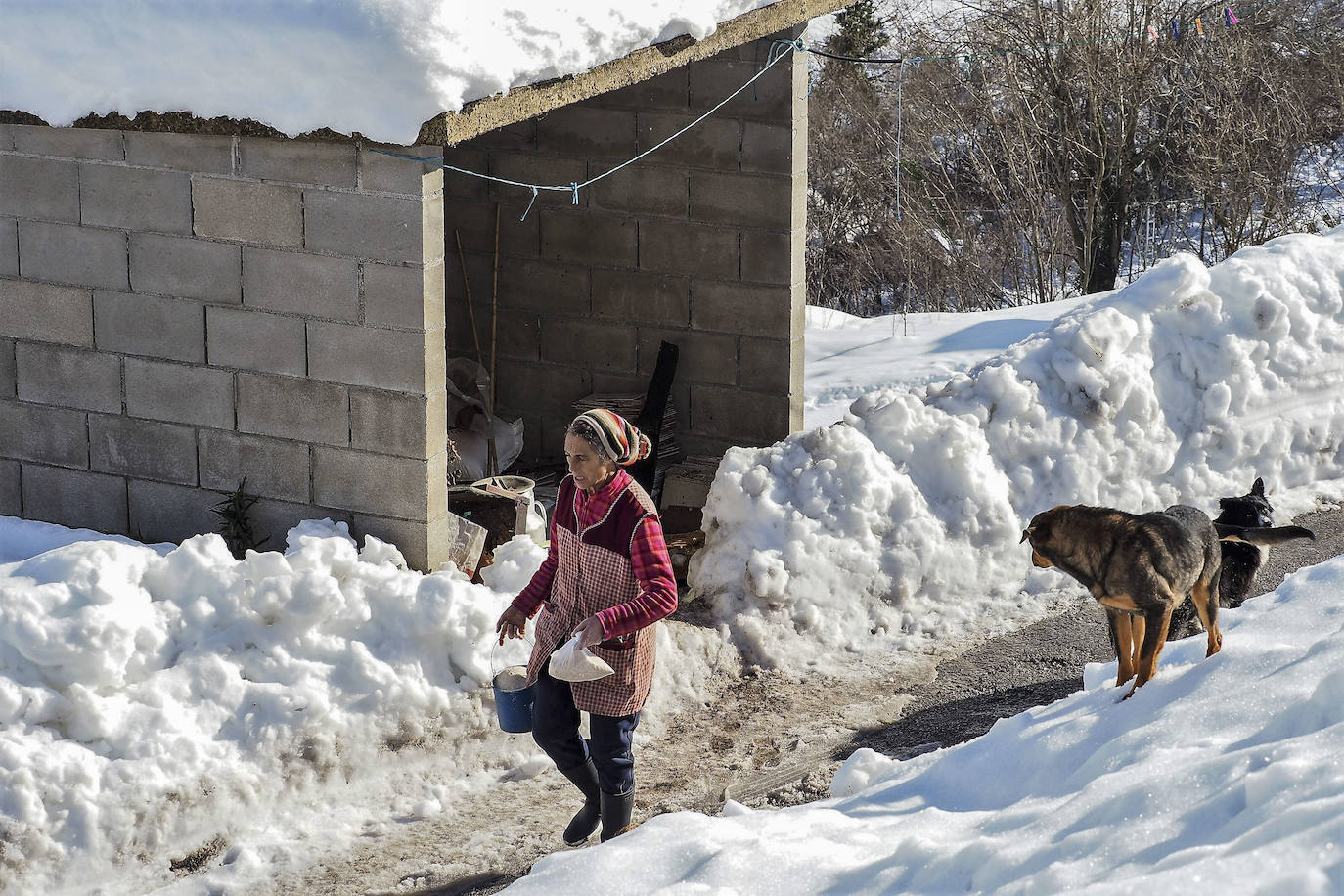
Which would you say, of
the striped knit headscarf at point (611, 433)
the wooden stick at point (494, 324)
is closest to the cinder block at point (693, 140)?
the wooden stick at point (494, 324)

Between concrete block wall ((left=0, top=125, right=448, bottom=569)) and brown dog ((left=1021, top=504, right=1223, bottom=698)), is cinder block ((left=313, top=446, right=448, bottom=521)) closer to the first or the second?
concrete block wall ((left=0, top=125, right=448, bottom=569))

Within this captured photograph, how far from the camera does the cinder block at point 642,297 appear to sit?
30.6ft

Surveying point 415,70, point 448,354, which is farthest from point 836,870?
point 448,354

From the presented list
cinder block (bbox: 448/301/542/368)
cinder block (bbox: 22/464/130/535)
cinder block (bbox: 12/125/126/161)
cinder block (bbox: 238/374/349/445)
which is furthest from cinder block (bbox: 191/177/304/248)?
cinder block (bbox: 448/301/542/368)

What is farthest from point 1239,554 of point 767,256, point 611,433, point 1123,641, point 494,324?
point 494,324

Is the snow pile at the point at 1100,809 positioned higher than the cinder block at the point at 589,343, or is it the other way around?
the cinder block at the point at 589,343

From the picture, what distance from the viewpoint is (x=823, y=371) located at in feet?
34.9

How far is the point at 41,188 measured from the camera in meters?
7.11

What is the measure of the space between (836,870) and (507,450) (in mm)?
6020

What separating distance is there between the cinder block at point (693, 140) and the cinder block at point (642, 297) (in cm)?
72

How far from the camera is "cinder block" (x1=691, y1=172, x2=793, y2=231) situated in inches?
350

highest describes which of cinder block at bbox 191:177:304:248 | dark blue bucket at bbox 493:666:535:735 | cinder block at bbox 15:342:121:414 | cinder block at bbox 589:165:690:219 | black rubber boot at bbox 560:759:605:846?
cinder block at bbox 589:165:690:219

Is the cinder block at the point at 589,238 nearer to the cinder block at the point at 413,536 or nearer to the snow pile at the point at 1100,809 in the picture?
the cinder block at the point at 413,536

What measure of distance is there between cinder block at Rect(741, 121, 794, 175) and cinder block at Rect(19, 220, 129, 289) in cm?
370
